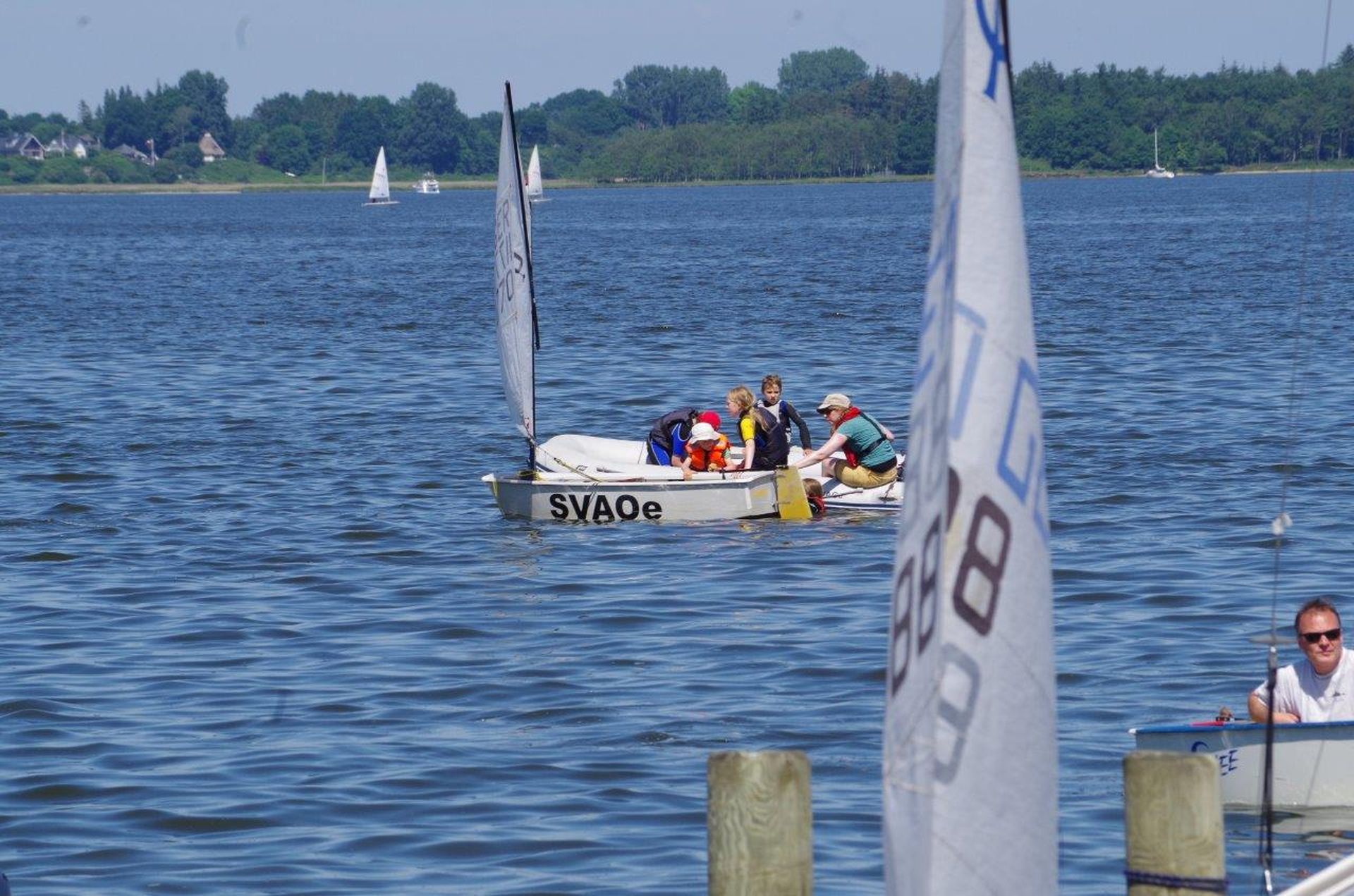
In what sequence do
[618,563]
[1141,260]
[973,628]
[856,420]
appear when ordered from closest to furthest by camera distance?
[973,628] → [618,563] → [856,420] → [1141,260]

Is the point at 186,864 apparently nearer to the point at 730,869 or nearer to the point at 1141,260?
the point at 730,869

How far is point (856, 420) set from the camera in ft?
68.1

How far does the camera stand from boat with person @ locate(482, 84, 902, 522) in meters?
20.5

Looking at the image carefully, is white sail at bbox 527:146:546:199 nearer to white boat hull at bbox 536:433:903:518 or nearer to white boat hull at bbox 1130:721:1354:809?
white boat hull at bbox 536:433:903:518

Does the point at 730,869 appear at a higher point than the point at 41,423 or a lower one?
higher

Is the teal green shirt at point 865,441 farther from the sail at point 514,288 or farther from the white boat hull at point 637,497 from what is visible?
the sail at point 514,288

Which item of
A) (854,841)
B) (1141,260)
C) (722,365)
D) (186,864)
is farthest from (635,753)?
(1141,260)

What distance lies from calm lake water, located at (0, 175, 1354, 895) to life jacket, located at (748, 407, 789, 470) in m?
0.71

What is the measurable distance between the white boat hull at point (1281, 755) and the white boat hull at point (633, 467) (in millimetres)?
10317

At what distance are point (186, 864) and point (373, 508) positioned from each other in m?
12.6

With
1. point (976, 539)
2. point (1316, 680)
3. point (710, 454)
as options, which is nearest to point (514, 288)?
point (710, 454)

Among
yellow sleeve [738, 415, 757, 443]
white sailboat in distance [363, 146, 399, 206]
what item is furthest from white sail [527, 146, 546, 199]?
yellow sleeve [738, 415, 757, 443]

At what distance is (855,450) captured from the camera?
21062mm

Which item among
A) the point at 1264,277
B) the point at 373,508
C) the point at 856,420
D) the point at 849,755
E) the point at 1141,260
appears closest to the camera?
the point at 849,755
